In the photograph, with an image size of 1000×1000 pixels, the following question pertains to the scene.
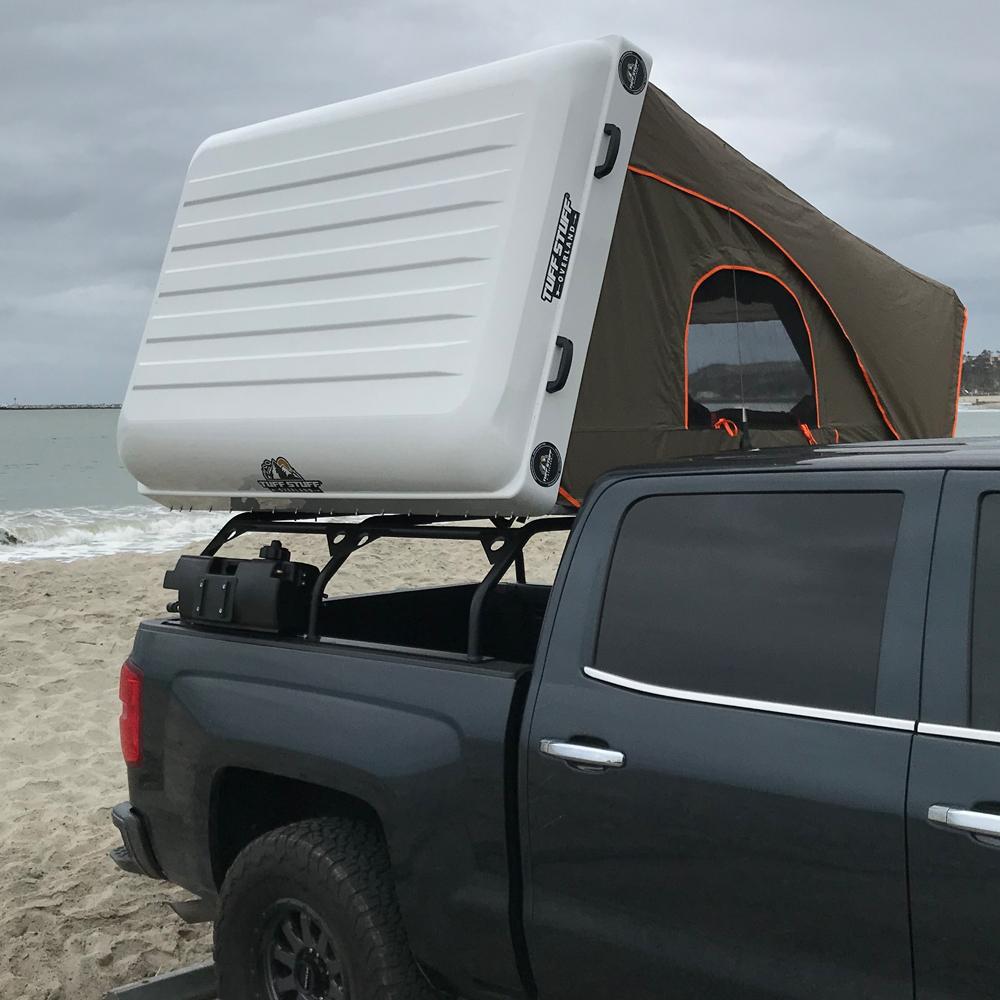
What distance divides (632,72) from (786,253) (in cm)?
105

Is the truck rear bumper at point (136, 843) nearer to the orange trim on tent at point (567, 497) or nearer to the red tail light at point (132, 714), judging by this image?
the red tail light at point (132, 714)

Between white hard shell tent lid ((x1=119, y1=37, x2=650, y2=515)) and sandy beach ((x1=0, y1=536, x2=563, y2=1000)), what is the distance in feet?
5.81

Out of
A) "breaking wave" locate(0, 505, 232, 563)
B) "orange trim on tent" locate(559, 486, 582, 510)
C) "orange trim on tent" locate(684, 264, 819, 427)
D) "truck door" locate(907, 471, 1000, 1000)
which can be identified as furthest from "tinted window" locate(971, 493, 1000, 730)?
"breaking wave" locate(0, 505, 232, 563)

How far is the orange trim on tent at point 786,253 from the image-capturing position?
3787mm

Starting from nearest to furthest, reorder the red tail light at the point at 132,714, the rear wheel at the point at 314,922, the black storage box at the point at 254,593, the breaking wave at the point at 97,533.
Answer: the rear wheel at the point at 314,922, the black storage box at the point at 254,593, the red tail light at the point at 132,714, the breaking wave at the point at 97,533

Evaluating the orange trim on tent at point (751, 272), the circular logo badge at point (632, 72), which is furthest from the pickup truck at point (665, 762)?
the circular logo badge at point (632, 72)

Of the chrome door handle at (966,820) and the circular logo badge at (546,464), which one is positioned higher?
the circular logo badge at (546,464)

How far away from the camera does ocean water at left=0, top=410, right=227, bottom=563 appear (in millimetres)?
21578

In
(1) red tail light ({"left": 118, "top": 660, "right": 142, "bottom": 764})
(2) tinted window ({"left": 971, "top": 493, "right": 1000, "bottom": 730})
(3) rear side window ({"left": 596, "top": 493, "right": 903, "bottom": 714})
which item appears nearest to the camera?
(2) tinted window ({"left": 971, "top": 493, "right": 1000, "bottom": 730})

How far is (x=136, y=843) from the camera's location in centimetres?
400

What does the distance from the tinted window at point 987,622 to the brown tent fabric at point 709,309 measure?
1373 mm

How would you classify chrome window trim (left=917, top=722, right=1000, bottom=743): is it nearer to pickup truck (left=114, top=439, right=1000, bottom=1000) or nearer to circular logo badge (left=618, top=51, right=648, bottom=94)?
pickup truck (left=114, top=439, right=1000, bottom=1000)

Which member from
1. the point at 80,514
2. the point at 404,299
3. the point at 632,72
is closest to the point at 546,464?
the point at 404,299

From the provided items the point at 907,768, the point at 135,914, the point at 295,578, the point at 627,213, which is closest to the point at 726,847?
the point at 907,768
